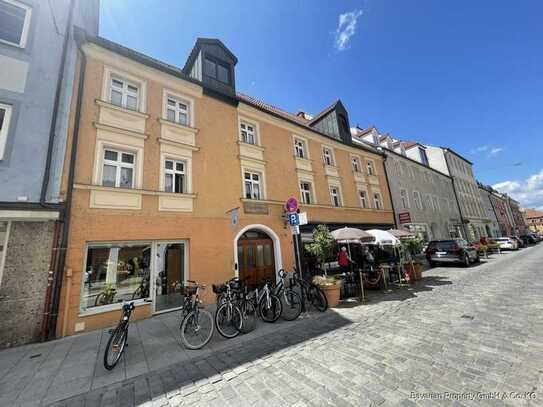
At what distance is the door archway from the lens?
9625 millimetres

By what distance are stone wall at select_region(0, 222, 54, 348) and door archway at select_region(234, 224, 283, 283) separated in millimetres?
5546

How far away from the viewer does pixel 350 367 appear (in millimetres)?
3588

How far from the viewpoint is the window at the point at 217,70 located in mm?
10945

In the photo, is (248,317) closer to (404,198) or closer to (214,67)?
(214,67)

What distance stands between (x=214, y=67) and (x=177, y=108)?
3.44m

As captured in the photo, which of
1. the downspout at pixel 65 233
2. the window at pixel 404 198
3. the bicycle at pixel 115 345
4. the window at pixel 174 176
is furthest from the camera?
the window at pixel 404 198

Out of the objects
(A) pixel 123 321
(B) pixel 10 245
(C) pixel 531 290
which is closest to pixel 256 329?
(A) pixel 123 321

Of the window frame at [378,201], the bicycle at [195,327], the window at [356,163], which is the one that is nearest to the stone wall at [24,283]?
the bicycle at [195,327]

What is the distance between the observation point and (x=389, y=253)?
619 inches

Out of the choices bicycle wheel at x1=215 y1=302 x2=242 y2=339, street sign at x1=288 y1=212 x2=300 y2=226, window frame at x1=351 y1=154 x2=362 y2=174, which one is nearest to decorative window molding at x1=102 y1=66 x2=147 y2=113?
street sign at x1=288 y1=212 x2=300 y2=226

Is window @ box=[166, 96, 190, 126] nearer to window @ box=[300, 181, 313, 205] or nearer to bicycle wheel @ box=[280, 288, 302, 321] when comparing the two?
window @ box=[300, 181, 313, 205]

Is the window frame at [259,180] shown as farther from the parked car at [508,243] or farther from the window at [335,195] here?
the parked car at [508,243]

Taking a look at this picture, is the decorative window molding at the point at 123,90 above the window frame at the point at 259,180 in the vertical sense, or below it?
above

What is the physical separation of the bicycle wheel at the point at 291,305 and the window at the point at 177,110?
7.54 m
